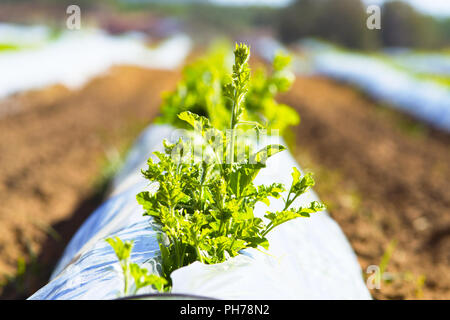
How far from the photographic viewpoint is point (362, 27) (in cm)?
3194

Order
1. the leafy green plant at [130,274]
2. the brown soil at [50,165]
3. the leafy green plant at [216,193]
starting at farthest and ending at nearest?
1. the brown soil at [50,165]
2. the leafy green plant at [216,193]
3. the leafy green plant at [130,274]

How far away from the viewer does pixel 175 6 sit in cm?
5428

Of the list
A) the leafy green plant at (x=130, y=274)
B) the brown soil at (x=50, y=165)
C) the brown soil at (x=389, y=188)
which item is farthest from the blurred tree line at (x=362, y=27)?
the leafy green plant at (x=130, y=274)

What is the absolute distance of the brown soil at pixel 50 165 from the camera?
3.04 meters

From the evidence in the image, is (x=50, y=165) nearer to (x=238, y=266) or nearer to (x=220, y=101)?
(x=220, y=101)

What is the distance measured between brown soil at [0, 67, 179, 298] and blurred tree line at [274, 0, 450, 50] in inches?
1078

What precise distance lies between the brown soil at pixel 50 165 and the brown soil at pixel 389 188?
2137mm

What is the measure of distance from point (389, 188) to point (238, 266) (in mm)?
3608

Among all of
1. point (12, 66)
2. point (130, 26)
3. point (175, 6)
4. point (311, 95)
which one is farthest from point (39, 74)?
point (175, 6)

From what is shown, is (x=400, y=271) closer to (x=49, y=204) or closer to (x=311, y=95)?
(x=49, y=204)

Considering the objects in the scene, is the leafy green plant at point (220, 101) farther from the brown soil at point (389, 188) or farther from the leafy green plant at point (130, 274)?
the leafy green plant at point (130, 274)

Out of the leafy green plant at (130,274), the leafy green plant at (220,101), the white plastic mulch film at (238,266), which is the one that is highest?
the leafy green plant at (220,101)

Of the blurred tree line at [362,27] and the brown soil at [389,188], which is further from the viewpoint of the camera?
the blurred tree line at [362,27]

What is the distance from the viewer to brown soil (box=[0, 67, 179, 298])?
3043 millimetres
